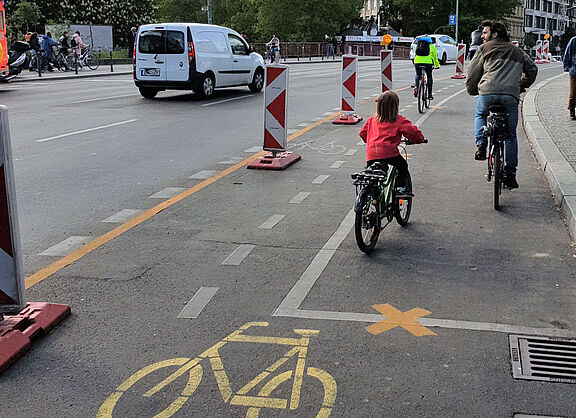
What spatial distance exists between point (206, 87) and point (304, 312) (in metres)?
16.0

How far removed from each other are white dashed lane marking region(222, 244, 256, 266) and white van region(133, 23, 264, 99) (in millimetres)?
14003

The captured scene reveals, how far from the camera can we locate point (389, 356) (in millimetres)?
4312

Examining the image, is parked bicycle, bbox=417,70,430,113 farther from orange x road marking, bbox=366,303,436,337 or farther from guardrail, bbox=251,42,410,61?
guardrail, bbox=251,42,410,61

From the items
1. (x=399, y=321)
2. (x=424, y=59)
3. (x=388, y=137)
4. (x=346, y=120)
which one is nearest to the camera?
(x=399, y=321)

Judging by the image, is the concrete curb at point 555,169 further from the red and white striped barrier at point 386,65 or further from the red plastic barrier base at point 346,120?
the red and white striped barrier at point 386,65

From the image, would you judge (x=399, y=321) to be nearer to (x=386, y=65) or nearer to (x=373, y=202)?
(x=373, y=202)

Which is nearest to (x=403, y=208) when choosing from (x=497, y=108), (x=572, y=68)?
(x=497, y=108)

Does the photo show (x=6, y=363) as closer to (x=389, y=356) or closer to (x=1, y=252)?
(x=1, y=252)

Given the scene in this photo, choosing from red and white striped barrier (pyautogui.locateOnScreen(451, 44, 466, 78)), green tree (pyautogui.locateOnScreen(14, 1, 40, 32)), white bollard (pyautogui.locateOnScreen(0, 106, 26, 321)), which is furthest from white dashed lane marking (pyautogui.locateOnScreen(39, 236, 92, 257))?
green tree (pyautogui.locateOnScreen(14, 1, 40, 32))

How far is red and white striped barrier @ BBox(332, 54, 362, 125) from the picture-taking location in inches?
579

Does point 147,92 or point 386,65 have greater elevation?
point 386,65

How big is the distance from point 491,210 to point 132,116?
1007 cm

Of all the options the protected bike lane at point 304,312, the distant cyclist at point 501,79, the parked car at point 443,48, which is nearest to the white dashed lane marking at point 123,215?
the protected bike lane at point 304,312

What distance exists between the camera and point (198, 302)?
16.9 ft
